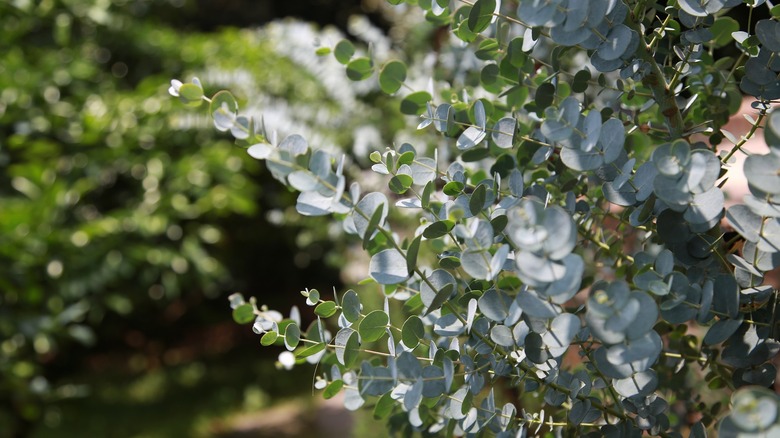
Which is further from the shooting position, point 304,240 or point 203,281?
point 203,281

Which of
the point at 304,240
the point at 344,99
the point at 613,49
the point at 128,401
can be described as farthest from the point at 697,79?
the point at 128,401

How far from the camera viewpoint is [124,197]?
130 inches

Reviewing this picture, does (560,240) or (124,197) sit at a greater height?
(560,240)

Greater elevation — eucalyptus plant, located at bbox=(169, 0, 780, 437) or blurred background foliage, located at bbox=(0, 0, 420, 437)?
eucalyptus plant, located at bbox=(169, 0, 780, 437)

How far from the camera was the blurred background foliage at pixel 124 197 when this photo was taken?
2.61 metres

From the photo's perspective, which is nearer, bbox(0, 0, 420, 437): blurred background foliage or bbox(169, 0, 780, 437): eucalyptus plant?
bbox(169, 0, 780, 437): eucalyptus plant

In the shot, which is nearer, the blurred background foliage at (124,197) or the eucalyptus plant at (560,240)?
the eucalyptus plant at (560,240)

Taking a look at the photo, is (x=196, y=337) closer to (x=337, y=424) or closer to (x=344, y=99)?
(x=337, y=424)

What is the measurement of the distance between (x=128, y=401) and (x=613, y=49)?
3.47 metres

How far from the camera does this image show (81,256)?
267 centimetres

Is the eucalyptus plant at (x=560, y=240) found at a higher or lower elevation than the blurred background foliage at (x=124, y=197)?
higher

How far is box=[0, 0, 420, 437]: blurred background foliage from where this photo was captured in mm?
2609

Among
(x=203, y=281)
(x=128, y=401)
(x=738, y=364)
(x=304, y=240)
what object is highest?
(x=738, y=364)

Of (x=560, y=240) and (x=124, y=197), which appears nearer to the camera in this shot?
(x=560, y=240)
